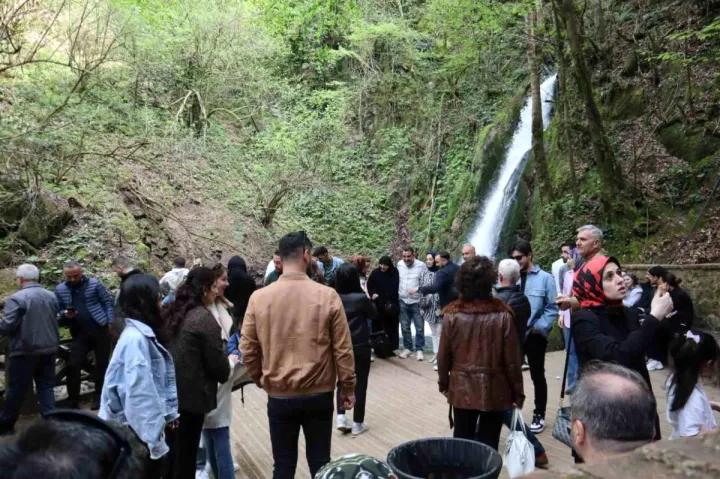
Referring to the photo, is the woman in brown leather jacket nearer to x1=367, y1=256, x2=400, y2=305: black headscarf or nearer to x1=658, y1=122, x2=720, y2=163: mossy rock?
x1=367, y1=256, x2=400, y2=305: black headscarf

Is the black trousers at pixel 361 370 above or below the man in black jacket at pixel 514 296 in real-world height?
below

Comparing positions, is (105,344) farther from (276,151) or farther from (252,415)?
(276,151)

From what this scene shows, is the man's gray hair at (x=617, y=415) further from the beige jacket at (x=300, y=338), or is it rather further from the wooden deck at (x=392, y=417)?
the wooden deck at (x=392, y=417)

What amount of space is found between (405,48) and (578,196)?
44.2 feet

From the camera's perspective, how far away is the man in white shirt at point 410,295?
8.82 metres

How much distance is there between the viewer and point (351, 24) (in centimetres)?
2127

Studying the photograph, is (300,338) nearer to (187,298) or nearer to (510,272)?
(187,298)

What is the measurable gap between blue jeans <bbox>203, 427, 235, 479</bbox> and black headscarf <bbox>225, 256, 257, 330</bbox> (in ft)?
10.8

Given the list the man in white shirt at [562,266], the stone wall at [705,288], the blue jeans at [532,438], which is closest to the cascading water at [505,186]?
the stone wall at [705,288]

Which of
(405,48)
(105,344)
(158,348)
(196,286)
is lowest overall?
(105,344)

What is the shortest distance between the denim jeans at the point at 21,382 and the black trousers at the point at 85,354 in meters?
0.70

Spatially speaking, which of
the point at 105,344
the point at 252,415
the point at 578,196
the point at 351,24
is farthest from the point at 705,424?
the point at 351,24

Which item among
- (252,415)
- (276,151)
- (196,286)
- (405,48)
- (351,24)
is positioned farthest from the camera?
(405,48)

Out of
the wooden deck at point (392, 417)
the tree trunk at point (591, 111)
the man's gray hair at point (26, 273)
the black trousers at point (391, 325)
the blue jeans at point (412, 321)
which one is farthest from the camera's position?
the tree trunk at point (591, 111)
